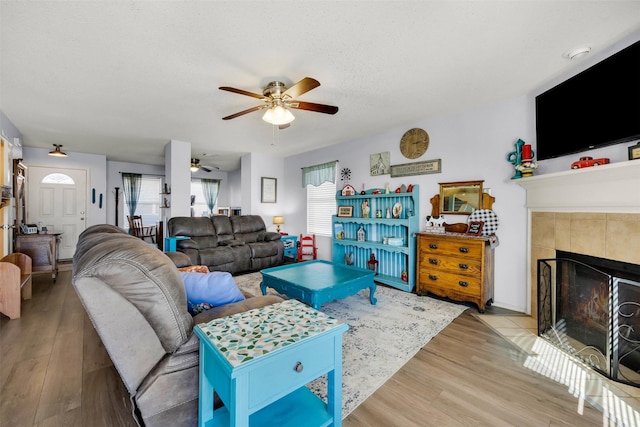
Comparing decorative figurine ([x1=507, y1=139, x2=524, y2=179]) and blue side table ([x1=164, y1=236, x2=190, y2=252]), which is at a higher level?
decorative figurine ([x1=507, y1=139, x2=524, y2=179])

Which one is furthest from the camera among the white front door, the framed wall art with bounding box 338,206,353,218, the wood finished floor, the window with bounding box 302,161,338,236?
the white front door

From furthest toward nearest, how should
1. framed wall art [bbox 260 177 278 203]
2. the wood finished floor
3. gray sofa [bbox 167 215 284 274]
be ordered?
1. framed wall art [bbox 260 177 278 203]
2. gray sofa [bbox 167 215 284 274]
3. the wood finished floor

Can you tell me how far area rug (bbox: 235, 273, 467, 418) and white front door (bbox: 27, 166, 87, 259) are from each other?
5.11m

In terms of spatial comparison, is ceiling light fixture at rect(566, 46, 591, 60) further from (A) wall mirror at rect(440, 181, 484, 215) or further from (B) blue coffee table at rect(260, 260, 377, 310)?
(B) blue coffee table at rect(260, 260, 377, 310)

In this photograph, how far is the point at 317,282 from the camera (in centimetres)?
277

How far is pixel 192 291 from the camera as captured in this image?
152 centimetres

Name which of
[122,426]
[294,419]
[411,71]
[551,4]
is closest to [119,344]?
[122,426]

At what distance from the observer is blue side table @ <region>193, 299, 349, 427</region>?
90 cm

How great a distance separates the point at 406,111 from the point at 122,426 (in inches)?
151

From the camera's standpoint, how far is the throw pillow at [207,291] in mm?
1521

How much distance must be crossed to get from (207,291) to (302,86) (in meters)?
1.76

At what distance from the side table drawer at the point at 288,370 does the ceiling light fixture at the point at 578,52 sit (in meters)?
2.90

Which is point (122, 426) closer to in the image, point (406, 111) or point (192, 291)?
point (192, 291)

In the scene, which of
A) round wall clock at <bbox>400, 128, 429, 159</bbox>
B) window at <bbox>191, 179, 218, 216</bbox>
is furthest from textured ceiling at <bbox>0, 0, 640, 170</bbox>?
window at <bbox>191, 179, 218, 216</bbox>
